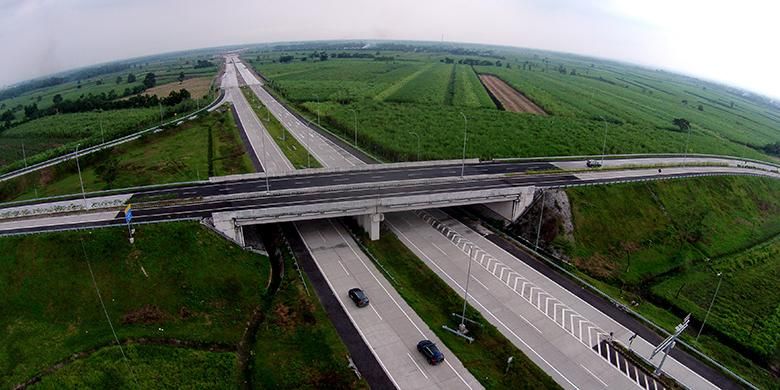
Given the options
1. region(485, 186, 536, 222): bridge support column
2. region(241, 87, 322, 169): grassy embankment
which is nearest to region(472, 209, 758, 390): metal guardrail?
region(485, 186, 536, 222): bridge support column

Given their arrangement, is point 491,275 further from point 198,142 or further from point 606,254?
point 198,142

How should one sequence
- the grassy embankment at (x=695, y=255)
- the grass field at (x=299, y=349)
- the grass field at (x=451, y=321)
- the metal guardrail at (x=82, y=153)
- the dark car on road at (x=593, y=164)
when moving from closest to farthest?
the grass field at (x=299, y=349) → the grass field at (x=451, y=321) → the grassy embankment at (x=695, y=255) → the metal guardrail at (x=82, y=153) → the dark car on road at (x=593, y=164)

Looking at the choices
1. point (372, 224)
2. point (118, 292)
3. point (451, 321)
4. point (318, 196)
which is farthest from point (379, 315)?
point (118, 292)

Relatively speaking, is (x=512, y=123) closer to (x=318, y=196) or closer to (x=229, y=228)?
(x=318, y=196)

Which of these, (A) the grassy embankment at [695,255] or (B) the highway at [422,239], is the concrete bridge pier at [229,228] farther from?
(A) the grassy embankment at [695,255]

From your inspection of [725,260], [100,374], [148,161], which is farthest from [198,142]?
[725,260]

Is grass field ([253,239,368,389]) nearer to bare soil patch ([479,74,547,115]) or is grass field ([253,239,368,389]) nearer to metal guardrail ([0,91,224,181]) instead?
metal guardrail ([0,91,224,181])

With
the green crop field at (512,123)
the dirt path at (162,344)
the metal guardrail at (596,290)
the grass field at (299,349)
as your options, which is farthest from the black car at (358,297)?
the green crop field at (512,123)

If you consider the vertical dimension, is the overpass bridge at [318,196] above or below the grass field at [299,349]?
above
